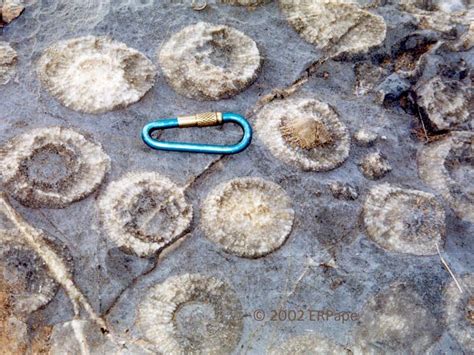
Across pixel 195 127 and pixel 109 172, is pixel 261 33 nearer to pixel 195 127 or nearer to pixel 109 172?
pixel 195 127

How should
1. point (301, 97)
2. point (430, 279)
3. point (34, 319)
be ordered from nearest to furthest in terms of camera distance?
point (34, 319)
point (430, 279)
point (301, 97)

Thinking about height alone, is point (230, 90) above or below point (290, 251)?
above

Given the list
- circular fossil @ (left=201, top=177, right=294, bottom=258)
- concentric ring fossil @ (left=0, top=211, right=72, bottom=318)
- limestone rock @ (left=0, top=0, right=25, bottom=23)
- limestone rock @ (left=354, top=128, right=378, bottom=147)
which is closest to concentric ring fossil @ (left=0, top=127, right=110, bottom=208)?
concentric ring fossil @ (left=0, top=211, right=72, bottom=318)

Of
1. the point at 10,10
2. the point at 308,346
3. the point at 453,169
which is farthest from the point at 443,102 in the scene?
the point at 10,10

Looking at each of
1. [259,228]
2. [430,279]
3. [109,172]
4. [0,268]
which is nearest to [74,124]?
[109,172]

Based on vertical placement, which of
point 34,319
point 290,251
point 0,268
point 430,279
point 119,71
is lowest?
point 430,279

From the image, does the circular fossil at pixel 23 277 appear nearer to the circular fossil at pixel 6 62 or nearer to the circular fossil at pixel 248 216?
the circular fossil at pixel 248 216

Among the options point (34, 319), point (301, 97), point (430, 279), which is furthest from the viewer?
point (301, 97)
